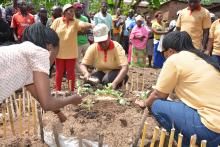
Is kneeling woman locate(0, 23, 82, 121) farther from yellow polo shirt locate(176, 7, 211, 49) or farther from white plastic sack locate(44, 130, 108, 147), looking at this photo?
yellow polo shirt locate(176, 7, 211, 49)

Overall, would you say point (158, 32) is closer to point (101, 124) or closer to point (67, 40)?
point (67, 40)

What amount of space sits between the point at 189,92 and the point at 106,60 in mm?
2168

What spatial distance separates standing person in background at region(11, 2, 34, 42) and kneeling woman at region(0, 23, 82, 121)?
14.8 ft

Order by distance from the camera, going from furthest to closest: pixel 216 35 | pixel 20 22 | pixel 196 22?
pixel 20 22, pixel 196 22, pixel 216 35

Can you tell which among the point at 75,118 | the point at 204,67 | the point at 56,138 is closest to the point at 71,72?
the point at 75,118

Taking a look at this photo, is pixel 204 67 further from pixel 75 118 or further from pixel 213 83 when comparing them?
pixel 75 118

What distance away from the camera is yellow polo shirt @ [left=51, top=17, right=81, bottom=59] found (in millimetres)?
5797

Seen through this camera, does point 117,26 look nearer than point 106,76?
No

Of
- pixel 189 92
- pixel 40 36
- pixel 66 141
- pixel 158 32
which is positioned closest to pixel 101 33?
pixel 66 141

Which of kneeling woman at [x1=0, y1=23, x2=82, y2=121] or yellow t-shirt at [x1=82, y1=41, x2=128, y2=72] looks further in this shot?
yellow t-shirt at [x1=82, y1=41, x2=128, y2=72]

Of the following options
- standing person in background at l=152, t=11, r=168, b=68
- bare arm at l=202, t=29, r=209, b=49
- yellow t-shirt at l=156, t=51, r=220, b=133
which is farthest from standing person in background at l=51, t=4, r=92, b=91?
standing person in background at l=152, t=11, r=168, b=68

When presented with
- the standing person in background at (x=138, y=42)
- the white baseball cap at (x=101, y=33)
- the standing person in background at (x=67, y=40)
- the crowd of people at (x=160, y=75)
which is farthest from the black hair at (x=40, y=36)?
the standing person in background at (x=138, y=42)

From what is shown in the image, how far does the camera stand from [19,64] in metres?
2.49

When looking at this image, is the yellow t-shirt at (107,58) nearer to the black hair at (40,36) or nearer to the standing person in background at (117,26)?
the black hair at (40,36)
